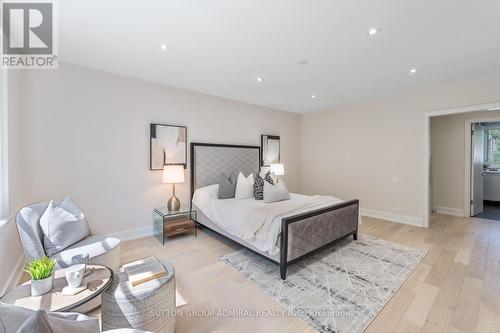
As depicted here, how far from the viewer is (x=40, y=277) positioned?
54.6 inches

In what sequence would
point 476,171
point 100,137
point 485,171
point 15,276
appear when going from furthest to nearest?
point 485,171 < point 476,171 < point 100,137 < point 15,276

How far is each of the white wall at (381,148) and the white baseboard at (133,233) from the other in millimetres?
4214

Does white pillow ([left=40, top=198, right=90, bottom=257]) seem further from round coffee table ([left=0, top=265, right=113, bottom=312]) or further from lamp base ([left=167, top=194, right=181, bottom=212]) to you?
lamp base ([left=167, top=194, right=181, bottom=212])

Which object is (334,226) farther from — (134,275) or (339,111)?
(339,111)

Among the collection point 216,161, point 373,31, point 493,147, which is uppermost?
point 373,31

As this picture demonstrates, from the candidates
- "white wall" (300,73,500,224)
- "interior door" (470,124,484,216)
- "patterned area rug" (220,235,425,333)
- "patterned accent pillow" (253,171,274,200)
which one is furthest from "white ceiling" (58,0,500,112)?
"patterned area rug" (220,235,425,333)

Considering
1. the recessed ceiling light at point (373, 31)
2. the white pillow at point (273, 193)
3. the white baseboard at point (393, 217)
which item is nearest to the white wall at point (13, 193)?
the white pillow at point (273, 193)

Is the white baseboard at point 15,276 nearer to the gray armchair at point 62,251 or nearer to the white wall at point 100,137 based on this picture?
the gray armchair at point 62,251

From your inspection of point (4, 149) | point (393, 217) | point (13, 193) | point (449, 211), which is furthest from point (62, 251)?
point (449, 211)

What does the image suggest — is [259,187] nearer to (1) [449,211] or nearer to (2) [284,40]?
(2) [284,40]

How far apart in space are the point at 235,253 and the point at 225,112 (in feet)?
9.34

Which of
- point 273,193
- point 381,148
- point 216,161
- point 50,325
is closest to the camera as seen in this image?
point 50,325

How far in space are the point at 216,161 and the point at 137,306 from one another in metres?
3.14

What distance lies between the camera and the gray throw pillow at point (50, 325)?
25.9 inches
